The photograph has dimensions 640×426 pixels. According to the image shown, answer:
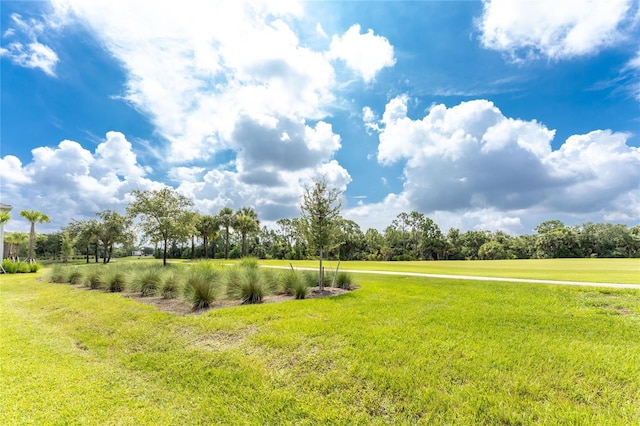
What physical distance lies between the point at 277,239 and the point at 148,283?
65355mm

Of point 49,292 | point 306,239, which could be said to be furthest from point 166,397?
point 49,292

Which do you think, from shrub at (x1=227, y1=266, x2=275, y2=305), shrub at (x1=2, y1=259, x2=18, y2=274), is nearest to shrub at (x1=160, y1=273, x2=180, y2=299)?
shrub at (x1=227, y1=266, x2=275, y2=305)

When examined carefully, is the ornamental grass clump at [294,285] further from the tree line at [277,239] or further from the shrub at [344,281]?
the tree line at [277,239]

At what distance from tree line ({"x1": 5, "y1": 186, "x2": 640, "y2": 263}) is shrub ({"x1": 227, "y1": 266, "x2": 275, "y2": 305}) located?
17614 millimetres

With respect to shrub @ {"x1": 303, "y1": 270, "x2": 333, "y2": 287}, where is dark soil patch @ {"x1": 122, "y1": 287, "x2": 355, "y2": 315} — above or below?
below

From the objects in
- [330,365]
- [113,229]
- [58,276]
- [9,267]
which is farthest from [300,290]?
[113,229]

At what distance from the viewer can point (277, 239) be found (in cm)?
7631

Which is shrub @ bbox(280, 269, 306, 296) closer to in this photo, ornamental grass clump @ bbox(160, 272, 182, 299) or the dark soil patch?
the dark soil patch

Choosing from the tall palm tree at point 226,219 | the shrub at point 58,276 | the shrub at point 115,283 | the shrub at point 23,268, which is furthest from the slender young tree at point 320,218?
the tall palm tree at point 226,219

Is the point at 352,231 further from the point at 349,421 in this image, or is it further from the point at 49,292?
the point at 349,421

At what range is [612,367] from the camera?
4594mm

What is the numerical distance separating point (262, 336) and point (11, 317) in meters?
8.88

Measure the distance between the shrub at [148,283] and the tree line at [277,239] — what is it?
14556 millimetres

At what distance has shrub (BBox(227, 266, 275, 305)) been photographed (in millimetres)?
9430
